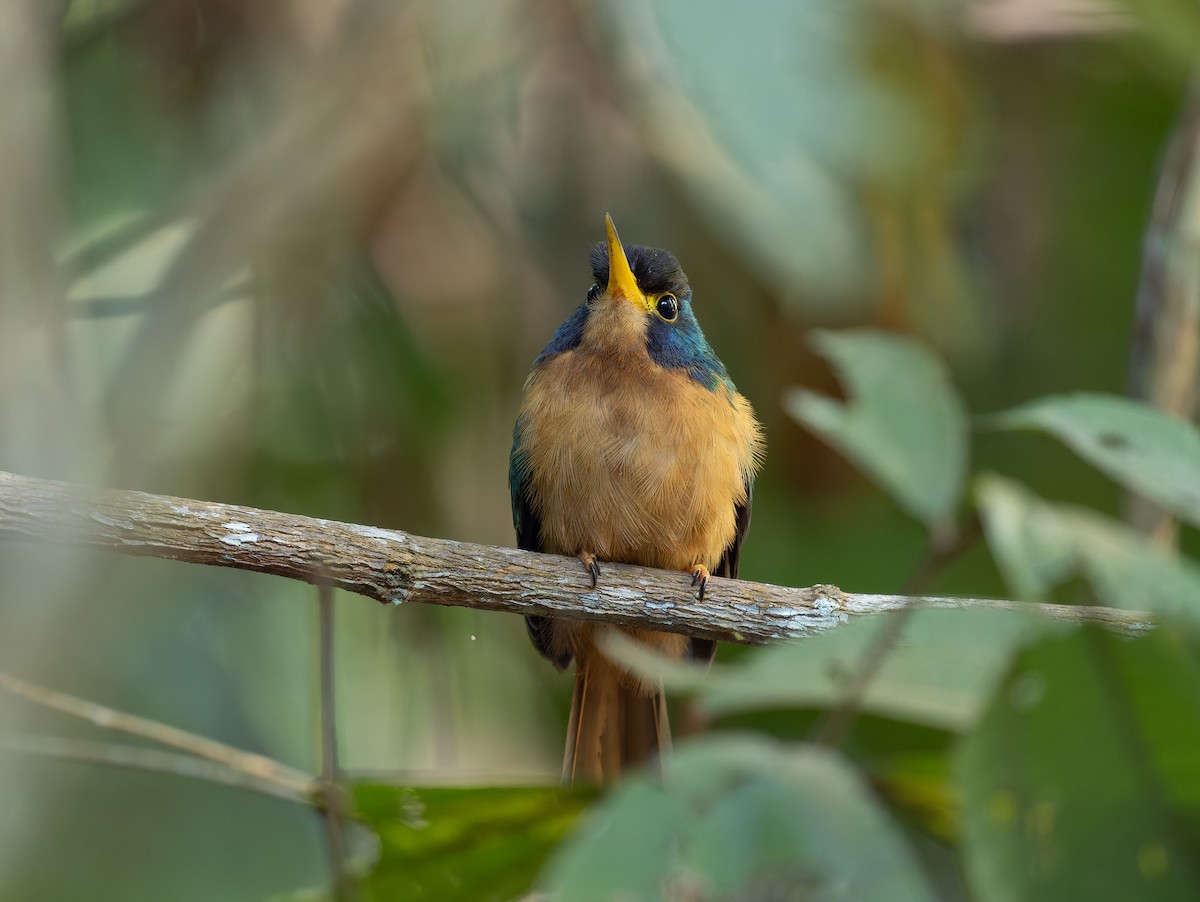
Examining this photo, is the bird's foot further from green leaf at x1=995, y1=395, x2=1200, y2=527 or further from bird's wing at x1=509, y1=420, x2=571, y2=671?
green leaf at x1=995, y1=395, x2=1200, y2=527

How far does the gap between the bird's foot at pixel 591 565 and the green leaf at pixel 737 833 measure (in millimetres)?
1363

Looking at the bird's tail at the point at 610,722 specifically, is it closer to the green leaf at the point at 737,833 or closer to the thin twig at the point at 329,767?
the thin twig at the point at 329,767

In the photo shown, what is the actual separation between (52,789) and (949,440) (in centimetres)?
226

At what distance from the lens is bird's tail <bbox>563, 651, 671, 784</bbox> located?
287 cm

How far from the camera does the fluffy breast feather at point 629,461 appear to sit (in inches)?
111

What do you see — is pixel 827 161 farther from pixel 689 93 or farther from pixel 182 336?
pixel 182 336

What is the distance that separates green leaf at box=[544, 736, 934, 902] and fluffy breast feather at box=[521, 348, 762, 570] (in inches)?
70.8

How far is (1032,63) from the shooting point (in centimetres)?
413

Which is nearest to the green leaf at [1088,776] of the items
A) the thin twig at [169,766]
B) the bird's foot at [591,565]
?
the thin twig at [169,766]

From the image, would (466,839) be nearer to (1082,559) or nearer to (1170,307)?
(1082,559)

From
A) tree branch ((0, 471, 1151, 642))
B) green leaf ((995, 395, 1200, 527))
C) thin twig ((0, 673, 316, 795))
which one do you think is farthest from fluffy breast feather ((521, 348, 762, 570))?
green leaf ((995, 395, 1200, 527))

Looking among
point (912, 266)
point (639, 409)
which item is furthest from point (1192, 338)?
point (639, 409)

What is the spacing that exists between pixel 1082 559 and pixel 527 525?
2175 mm

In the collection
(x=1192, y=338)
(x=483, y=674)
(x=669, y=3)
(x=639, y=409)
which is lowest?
(x=483, y=674)
